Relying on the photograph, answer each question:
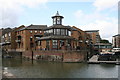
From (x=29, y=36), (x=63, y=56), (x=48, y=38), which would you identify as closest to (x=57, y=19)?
(x=48, y=38)

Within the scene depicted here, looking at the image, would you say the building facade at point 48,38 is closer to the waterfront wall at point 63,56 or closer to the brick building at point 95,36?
the waterfront wall at point 63,56

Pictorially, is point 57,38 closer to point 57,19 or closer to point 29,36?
point 57,19

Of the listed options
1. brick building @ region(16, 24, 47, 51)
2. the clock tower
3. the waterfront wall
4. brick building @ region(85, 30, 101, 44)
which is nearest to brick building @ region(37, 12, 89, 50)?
the clock tower

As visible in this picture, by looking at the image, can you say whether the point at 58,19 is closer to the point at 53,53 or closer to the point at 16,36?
the point at 53,53

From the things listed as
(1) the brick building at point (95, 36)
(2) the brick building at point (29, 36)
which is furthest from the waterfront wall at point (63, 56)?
(1) the brick building at point (95, 36)

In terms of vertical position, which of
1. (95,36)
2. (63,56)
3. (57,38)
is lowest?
(63,56)

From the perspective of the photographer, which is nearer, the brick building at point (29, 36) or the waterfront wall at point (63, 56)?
the waterfront wall at point (63, 56)

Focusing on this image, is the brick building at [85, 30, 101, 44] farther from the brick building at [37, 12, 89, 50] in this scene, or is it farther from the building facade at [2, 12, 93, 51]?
the brick building at [37, 12, 89, 50]

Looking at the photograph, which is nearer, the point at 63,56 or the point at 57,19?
the point at 63,56

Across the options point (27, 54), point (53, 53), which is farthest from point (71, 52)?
point (27, 54)

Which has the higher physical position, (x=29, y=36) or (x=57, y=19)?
(x=57, y=19)

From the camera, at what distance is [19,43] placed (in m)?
73.0

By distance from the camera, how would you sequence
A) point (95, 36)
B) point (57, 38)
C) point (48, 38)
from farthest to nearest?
point (95, 36)
point (48, 38)
point (57, 38)

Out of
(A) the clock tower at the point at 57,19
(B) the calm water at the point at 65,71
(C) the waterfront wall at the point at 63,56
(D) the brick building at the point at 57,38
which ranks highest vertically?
(A) the clock tower at the point at 57,19
